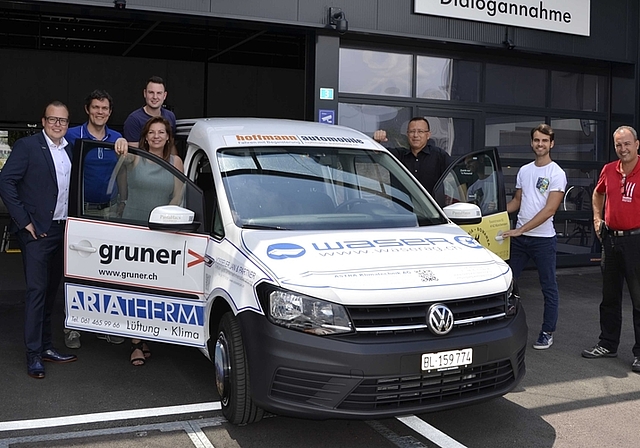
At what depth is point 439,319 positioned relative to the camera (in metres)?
3.57

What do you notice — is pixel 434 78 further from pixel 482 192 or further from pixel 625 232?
pixel 625 232

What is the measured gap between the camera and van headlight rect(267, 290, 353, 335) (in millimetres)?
3482

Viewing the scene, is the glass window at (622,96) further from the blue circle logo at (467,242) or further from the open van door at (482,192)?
the blue circle logo at (467,242)

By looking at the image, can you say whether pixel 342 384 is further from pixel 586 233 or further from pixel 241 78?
pixel 241 78

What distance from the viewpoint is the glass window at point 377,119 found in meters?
9.41

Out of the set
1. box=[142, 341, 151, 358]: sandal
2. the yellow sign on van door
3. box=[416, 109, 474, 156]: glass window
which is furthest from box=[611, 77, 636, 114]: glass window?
box=[142, 341, 151, 358]: sandal

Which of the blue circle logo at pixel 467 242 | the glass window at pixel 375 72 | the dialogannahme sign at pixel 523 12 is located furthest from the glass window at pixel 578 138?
the blue circle logo at pixel 467 242

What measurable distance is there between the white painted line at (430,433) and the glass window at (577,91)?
26.8ft

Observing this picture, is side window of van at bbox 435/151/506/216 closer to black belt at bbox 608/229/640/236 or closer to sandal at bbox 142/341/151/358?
black belt at bbox 608/229/640/236

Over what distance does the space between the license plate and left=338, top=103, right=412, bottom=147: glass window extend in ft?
Result: 20.0

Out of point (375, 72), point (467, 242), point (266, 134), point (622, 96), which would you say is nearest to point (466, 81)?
point (375, 72)

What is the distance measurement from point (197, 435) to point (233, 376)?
1.53 ft

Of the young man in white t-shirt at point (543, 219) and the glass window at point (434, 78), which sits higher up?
the glass window at point (434, 78)

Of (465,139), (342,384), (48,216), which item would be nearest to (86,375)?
(48,216)
